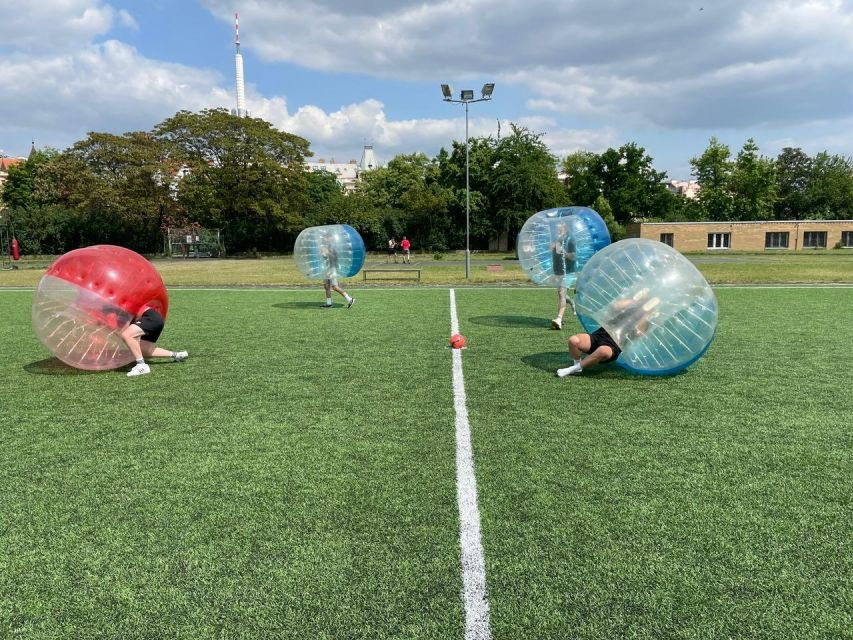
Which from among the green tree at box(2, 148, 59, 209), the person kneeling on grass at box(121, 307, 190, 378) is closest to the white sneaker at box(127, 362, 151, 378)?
the person kneeling on grass at box(121, 307, 190, 378)

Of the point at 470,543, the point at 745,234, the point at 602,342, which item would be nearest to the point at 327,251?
the point at 602,342

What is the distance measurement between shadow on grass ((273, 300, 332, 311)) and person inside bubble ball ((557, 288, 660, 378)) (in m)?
8.38

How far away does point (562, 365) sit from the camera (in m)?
7.94

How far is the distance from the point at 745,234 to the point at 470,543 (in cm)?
5871

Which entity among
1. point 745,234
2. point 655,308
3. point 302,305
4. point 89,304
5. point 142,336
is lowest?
point 302,305

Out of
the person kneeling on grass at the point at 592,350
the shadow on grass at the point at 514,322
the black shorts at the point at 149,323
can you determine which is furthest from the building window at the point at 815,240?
the black shorts at the point at 149,323

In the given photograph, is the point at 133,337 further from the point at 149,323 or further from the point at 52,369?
the point at 52,369

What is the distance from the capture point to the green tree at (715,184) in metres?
68.1

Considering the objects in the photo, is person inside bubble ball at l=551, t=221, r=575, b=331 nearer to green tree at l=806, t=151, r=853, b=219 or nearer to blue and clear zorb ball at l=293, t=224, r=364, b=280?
blue and clear zorb ball at l=293, t=224, r=364, b=280

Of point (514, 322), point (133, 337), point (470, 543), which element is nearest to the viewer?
point (470, 543)

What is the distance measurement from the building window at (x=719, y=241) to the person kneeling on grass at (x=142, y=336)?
54923 mm

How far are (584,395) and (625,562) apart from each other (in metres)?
3.30

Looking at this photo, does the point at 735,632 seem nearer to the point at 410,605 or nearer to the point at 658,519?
the point at 658,519

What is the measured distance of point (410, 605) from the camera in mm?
2986
